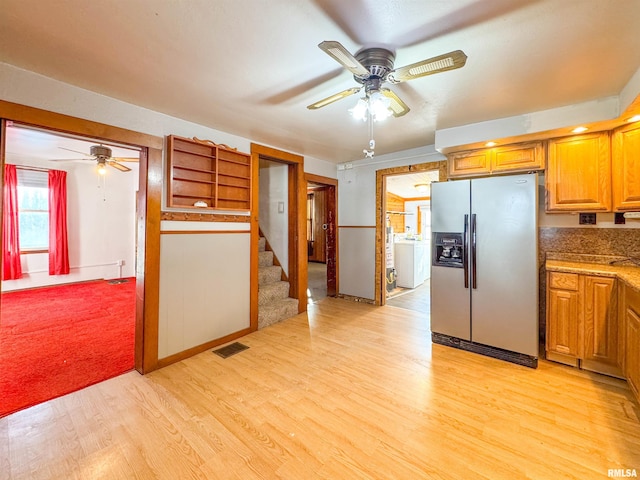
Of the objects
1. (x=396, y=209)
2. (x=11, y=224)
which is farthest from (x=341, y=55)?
(x=396, y=209)

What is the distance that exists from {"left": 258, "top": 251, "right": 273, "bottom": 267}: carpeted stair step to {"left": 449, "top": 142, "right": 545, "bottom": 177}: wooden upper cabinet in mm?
2881

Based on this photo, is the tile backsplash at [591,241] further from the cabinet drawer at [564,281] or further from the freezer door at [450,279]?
the freezer door at [450,279]

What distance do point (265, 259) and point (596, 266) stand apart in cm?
396

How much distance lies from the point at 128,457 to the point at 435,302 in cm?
294

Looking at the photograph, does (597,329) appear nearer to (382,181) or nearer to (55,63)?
(382,181)

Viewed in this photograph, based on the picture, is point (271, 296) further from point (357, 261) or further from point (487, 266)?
point (487, 266)

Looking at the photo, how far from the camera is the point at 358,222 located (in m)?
4.77

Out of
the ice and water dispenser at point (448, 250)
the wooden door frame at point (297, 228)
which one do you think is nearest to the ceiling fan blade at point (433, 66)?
the ice and water dispenser at point (448, 250)

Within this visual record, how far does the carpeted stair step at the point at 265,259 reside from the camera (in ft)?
14.2

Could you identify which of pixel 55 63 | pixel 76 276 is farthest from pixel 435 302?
pixel 76 276

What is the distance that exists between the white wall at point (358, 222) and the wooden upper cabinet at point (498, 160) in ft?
3.90

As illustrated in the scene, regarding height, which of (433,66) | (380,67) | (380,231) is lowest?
(380,231)

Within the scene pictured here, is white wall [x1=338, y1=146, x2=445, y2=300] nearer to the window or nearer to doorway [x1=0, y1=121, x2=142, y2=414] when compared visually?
doorway [x1=0, y1=121, x2=142, y2=414]

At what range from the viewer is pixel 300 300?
4.18 m
